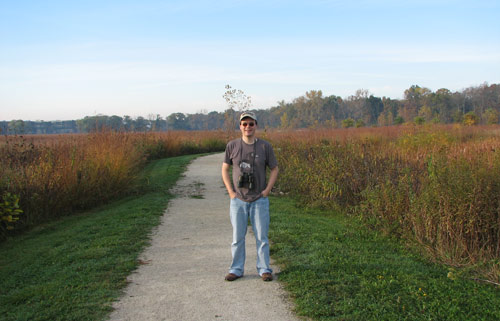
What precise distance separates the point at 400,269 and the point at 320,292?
132 cm

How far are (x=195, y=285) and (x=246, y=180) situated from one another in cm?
136

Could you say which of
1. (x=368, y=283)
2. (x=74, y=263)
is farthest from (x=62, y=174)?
(x=368, y=283)

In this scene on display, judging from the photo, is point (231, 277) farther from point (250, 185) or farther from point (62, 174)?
point (62, 174)

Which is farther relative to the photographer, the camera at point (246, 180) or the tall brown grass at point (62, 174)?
the tall brown grass at point (62, 174)

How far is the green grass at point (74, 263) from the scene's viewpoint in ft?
14.0

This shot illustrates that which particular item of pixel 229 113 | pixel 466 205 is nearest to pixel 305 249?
pixel 466 205

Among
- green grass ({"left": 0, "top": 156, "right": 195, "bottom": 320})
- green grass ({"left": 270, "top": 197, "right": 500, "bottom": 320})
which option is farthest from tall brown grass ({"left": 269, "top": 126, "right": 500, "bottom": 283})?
green grass ({"left": 0, "top": 156, "right": 195, "bottom": 320})

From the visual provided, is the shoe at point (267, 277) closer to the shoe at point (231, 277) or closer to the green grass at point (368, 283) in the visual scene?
the green grass at point (368, 283)

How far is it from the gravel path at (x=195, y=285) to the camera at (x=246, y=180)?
3.81ft

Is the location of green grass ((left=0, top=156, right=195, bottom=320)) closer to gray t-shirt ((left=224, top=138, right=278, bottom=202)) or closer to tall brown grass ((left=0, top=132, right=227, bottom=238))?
tall brown grass ((left=0, top=132, right=227, bottom=238))

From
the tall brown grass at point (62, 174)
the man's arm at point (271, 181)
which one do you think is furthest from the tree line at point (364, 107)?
the man's arm at point (271, 181)

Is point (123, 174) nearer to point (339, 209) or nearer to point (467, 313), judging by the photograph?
point (339, 209)

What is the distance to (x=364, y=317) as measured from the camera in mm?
3865

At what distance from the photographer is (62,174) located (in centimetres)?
975
